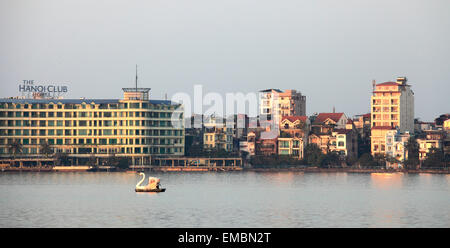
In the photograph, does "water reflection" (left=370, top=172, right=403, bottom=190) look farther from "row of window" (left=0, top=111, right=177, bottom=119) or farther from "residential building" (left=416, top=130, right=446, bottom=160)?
"row of window" (left=0, top=111, right=177, bottom=119)

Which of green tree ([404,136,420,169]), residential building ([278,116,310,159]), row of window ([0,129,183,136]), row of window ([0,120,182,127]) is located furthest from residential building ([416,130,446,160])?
row of window ([0,129,183,136])

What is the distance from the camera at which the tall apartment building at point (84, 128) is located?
196 meters

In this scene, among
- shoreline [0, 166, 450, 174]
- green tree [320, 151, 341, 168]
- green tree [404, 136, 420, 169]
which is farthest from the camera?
green tree [320, 151, 341, 168]

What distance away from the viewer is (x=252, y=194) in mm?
113312

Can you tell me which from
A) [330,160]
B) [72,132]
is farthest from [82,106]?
[330,160]

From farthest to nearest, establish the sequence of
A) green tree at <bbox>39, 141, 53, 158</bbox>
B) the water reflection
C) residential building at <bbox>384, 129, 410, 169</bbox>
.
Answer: green tree at <bbox>39, 141, 53, 158</bbox> → residential building at <bbox>384, 129, 410, 169</bbox> → the water reflection

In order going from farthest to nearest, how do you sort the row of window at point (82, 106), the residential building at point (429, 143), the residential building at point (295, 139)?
the row of window at point (82, 106), the residential building at point (295, 139), the residential building at point (429, 143)

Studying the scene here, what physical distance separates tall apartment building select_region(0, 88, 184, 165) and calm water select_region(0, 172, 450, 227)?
5394 centimetres

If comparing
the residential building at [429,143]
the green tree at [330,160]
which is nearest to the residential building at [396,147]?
the residential building at [429,143]

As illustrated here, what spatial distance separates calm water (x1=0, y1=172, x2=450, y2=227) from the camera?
77.6 m

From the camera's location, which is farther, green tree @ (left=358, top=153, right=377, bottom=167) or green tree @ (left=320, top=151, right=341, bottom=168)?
green tree @ (left=320, top=151, right=341, bottom=168)

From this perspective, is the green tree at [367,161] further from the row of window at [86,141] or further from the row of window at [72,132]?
the row of window at [86,141]

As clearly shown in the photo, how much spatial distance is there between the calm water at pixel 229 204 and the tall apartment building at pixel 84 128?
53942 mm
